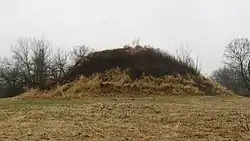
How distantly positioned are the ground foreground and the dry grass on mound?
257 inches

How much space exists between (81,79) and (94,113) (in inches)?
408

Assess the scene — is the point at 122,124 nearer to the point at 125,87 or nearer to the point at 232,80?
the point at 125,87

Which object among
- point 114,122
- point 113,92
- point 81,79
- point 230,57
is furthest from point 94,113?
point 230,57

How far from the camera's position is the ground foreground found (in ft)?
30.7

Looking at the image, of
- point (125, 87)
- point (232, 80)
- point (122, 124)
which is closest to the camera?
point (122, 124)

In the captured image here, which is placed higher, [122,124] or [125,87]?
[125,87]

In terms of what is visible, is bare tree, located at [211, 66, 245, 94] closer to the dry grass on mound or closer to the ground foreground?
the dry grass on mound

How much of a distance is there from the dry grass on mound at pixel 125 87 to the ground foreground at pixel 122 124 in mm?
6524

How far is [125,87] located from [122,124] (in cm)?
1116

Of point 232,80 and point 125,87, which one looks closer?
point 125,87

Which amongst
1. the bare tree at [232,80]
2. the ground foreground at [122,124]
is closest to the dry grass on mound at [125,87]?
the ground foreground at [122,124]

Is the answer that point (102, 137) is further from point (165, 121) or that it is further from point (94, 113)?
point (94, 113)

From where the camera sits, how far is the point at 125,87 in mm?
22375

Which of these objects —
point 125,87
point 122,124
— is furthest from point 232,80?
point 122,124
